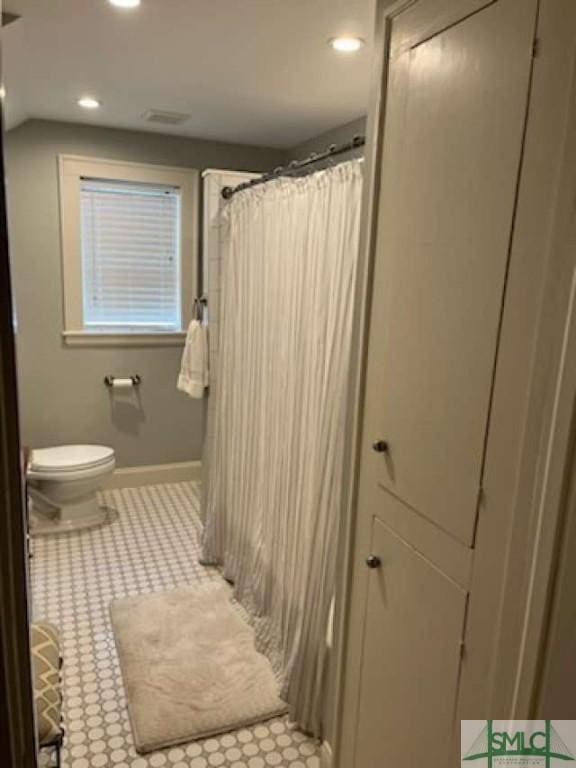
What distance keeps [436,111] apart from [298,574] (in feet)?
5.26

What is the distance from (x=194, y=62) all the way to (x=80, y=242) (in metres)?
1.70

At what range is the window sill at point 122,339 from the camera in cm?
364

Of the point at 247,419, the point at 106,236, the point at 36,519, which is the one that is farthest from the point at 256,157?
the point at 36,519

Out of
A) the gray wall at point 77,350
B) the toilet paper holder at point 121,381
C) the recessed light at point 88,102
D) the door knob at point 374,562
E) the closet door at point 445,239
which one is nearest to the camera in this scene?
the closet door at point 445,239

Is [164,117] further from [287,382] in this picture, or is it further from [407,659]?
[407,659]

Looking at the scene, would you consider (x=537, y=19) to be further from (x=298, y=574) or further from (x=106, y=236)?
(x=106, y=236)

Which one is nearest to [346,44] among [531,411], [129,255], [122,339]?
[531,411]

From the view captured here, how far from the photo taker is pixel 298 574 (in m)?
2.07

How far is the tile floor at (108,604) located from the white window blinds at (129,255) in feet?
4.08

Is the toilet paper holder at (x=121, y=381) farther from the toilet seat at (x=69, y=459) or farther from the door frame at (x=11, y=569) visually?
the door frame at (x=11, y=569)

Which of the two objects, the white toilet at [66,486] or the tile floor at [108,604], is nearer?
the tile floor at [108,604]

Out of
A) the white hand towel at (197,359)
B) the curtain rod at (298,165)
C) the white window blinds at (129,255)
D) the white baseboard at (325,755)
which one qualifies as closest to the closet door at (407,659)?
the white baseboard at (325,755)

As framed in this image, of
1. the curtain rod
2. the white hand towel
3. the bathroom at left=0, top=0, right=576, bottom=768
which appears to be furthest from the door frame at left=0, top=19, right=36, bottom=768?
the white hand towel

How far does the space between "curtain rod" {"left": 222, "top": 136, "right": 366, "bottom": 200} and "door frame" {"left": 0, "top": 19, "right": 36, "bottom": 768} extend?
131cm
